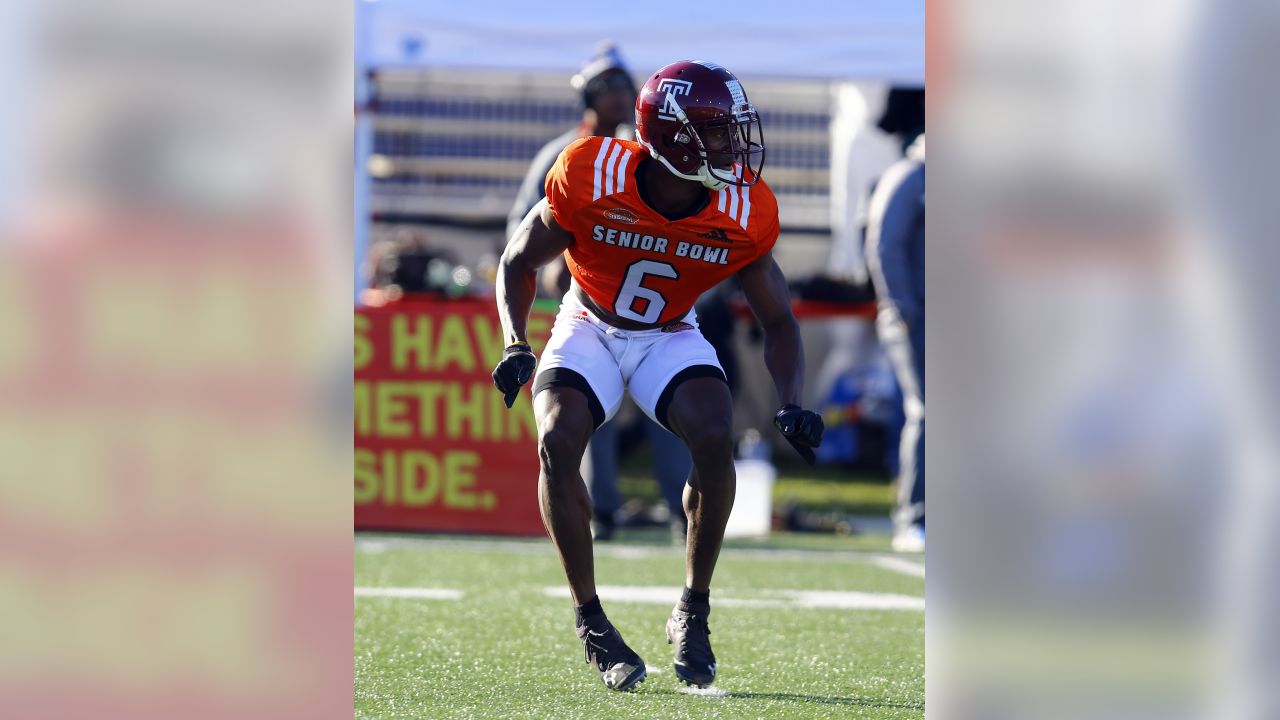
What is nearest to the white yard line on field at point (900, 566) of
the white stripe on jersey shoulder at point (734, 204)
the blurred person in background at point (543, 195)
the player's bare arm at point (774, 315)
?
the blurred person in background at point (543, 195)

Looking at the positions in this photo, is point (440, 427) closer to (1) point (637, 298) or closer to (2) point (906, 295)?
(2) point (906, 295)

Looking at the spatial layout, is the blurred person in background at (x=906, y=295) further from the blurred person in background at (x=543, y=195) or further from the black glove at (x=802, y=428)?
the black glove at (x=802, y=428)

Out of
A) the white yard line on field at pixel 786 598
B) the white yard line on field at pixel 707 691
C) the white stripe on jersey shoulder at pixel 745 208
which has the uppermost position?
the white stripe on jersey shoulder at pixel 745 208

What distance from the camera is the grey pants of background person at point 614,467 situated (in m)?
6.62

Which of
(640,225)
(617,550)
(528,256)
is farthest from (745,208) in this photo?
(617,550)

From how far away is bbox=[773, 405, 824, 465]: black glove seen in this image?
3.48 m

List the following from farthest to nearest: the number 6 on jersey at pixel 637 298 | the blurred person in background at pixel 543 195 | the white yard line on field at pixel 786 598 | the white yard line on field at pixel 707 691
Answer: the blurred person in background at pixel 543 195 < the white yard line on field at pixel 786 598 < the number 6 on jersey at pixel 637 298 < the white yard line on field at pixel 707 691

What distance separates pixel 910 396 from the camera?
688 centimetres

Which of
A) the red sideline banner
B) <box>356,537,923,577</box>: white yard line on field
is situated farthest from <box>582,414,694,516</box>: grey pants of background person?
the red sideline banner
